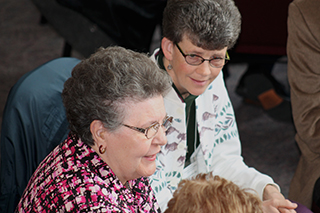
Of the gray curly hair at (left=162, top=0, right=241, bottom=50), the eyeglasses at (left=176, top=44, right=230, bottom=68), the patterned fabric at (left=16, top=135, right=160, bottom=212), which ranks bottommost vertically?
the patterned fabric at (left=16, top=135, right=160, bottom=212)

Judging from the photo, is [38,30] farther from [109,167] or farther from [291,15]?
[109,167]

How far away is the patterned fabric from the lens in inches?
38.9

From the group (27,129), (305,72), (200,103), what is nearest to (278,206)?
(200,103)

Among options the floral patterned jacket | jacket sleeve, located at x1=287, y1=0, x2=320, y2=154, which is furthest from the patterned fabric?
jacket sleeve, located at x1=287, y1=0, x2=320, y2=154

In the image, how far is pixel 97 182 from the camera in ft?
3.42

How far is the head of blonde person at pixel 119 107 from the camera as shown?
1046mm

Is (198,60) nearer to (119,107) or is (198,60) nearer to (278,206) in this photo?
(119,107)

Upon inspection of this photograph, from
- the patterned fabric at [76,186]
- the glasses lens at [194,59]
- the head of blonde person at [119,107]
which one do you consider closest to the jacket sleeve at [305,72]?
the glasses lens at [194,59]

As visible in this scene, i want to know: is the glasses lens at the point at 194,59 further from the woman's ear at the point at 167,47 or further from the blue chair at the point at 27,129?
the blue chair at the point at 27,129

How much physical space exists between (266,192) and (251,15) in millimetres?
1353

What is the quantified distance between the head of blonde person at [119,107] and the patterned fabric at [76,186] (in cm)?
4

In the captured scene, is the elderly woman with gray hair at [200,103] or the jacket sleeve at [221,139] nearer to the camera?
the elderly woman with gray hair at [200,103]

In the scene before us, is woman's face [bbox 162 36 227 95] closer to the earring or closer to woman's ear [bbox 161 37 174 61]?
woman's ear [bbox 161 37 174 61]

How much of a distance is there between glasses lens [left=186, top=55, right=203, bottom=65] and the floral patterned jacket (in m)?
0.15
